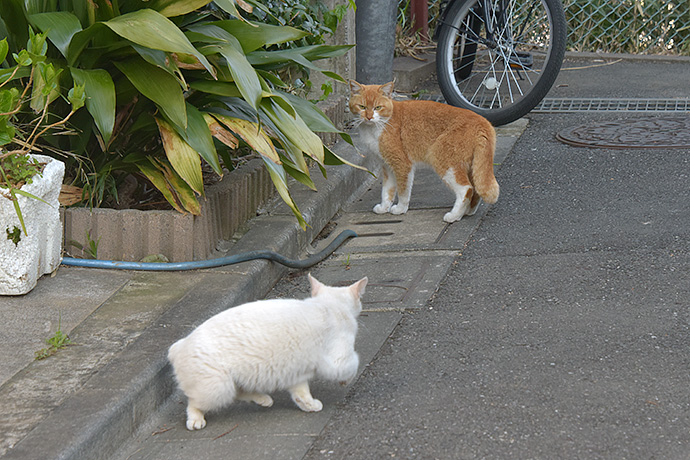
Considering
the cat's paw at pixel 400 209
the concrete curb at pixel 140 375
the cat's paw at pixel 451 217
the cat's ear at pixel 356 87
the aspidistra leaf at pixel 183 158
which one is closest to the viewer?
the concrete curb at pixel 140 375

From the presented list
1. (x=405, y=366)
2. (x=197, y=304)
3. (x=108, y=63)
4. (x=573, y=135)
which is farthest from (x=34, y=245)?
(x=573, y=135)

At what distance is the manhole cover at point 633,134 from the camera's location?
17.8 feet

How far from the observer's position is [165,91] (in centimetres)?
314

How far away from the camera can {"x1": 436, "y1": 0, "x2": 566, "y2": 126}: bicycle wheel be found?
5652mm

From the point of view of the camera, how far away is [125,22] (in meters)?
2.99

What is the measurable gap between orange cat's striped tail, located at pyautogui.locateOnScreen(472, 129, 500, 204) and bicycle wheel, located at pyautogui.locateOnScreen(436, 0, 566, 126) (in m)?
1.70

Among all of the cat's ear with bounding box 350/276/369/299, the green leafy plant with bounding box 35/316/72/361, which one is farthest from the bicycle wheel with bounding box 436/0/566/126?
the green leafy plant with bounding box 35/316/72/361

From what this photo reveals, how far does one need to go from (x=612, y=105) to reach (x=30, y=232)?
4917mm

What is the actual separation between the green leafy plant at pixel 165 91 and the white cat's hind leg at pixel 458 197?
2.77 feet

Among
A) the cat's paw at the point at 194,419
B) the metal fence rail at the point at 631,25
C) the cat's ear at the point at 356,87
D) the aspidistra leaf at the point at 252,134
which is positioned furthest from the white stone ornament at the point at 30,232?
the metal fence rail at the point at 631,25

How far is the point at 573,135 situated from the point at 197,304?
3601 mm

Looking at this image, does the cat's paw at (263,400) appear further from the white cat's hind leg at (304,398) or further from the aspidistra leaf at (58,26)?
the aspidistra leaf at (58,26)

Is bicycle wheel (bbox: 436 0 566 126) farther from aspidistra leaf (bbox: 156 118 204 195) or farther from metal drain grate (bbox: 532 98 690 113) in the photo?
aspidistra leaf (bbox: 156 118 204 195)

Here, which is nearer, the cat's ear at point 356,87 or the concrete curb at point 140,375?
the concrete curb at point 140,375
